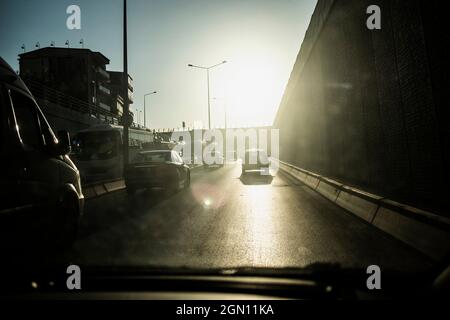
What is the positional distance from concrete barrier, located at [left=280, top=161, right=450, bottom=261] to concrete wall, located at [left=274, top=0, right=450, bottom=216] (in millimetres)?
846

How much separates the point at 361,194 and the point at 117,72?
9857 centimetres

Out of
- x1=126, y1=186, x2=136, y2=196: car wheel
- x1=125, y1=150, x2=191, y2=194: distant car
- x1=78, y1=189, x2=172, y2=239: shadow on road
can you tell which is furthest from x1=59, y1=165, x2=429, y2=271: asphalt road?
x1=126, y1=186, x2=136, y2=196: car wheel

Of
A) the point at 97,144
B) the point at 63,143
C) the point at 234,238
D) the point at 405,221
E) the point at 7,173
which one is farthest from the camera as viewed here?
the point at 97,144

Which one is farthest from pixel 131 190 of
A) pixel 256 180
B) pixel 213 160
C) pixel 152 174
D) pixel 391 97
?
pixel 213 160

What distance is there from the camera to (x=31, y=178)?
4.14 m

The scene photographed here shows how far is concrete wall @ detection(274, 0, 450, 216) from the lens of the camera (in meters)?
6.51

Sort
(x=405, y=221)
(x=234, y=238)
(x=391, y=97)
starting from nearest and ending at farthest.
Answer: (x=405, y=221)
(x=234, y=238)
(x=391, y=97)

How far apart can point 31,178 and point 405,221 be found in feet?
16.6

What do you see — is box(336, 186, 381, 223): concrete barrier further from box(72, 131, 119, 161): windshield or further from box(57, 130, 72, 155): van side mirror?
box(72, 131, 119, 161): windshield

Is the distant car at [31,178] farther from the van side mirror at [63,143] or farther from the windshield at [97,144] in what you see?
the windshield at [97,144]

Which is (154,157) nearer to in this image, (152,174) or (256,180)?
(152,174)

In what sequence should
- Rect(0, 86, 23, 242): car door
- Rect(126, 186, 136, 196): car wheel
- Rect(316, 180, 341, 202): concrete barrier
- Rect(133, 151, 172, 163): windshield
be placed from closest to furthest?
Rect(0, 86, 23, 242): car door, Rect(316, 180, 341, 202): concrete barrier, Rect(126, 186, 136, 196): car wheel, Rect(133, 151, 172, 163): windshield
